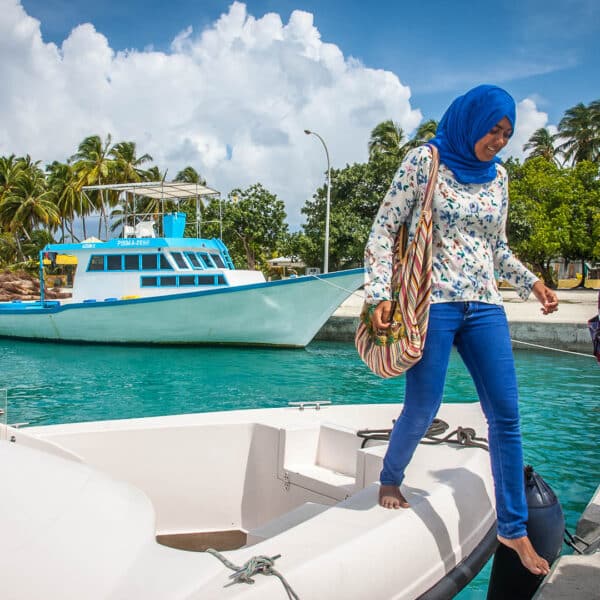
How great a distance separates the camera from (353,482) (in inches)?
112

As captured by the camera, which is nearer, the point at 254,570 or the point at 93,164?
the point at 254,570

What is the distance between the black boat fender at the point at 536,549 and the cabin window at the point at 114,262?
15514 millimetres

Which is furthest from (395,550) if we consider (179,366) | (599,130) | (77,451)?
(599,130)

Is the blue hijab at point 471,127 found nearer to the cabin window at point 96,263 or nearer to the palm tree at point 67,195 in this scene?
the cabin window at point 96,263

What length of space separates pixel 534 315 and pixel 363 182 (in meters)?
12.1

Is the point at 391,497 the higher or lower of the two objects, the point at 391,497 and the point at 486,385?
the lower

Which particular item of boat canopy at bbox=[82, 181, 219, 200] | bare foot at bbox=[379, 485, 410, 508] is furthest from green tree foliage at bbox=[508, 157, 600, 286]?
bare foot at bbox=[379, 485, 410, 508]

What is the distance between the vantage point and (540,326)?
50.6 feet

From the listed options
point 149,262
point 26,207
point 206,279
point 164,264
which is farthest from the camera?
point 26,207

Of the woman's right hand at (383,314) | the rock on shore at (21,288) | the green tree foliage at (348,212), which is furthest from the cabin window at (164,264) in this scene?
the rock on shore at (21,288)

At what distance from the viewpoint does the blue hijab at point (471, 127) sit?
6.14ft

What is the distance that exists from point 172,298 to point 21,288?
2042 cm

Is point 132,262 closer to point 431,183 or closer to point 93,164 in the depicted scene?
point 431,183

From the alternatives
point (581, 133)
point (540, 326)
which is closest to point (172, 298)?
point (540, 326)
